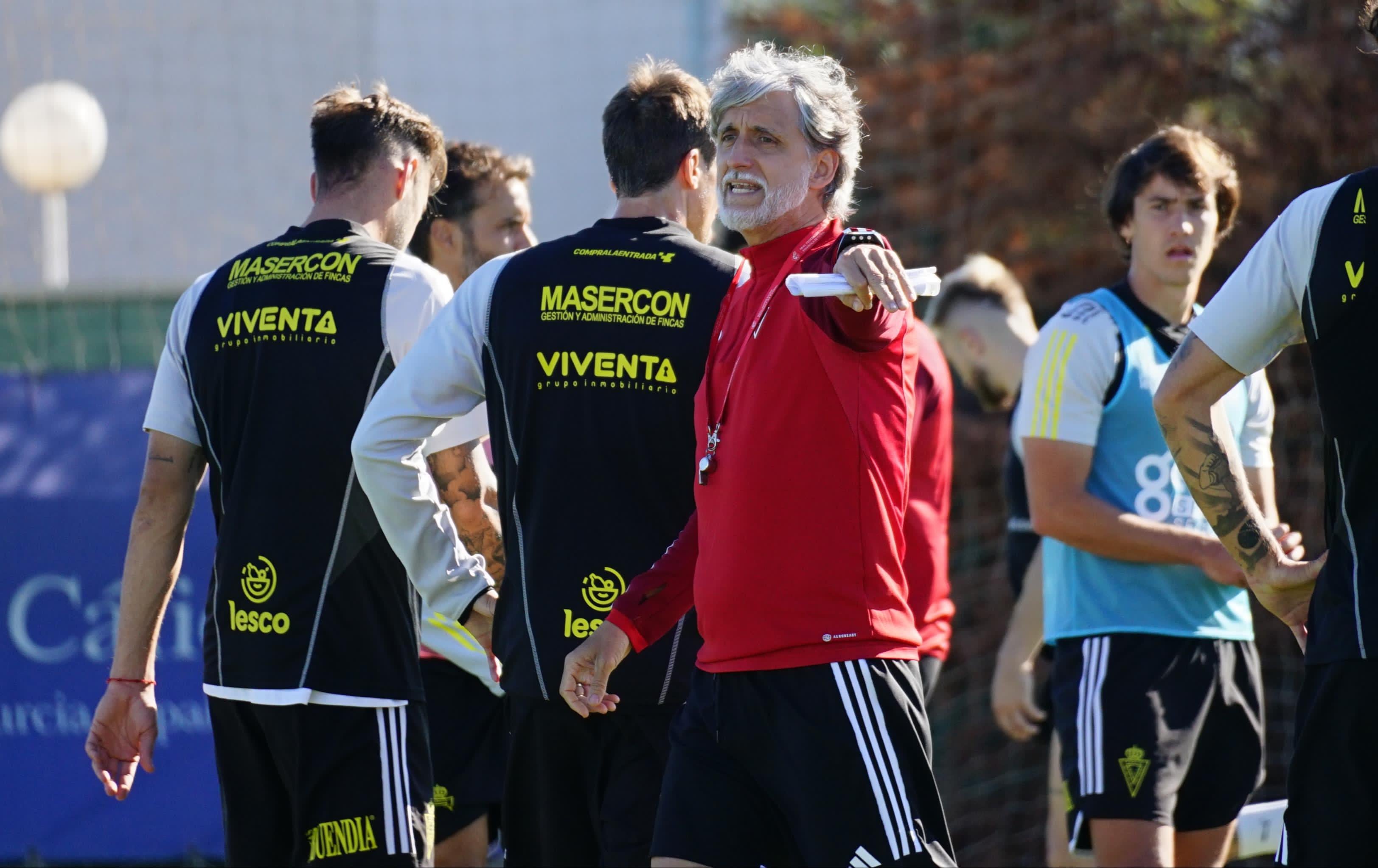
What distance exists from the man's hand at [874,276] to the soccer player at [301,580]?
1.24m

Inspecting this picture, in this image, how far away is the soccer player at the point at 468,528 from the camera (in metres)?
3.91

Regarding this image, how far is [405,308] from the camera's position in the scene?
3660 mm

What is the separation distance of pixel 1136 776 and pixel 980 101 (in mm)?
5391

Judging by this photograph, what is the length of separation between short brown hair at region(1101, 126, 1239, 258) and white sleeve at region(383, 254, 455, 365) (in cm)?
204

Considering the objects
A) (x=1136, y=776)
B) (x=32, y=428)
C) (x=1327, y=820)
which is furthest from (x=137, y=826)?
(x=1327, y=820)

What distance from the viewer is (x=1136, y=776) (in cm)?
413

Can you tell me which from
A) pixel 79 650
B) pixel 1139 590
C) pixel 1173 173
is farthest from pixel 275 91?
pixel 1139 590

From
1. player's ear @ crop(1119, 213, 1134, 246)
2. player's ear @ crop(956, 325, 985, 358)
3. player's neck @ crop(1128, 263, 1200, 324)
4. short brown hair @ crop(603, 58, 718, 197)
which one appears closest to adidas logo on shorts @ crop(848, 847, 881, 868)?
short brown hair @ crop(603, 58, 718, 197)

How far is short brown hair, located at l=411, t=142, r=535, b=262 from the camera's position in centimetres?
502

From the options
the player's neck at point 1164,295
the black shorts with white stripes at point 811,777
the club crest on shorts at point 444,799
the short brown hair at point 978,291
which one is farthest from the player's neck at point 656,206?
the short brown hair at point 978,291

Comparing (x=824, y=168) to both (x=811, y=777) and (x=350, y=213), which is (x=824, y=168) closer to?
(x=811, y=777)

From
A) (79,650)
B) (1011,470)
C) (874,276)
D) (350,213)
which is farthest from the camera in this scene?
(79,650)

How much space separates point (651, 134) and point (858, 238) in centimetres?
109

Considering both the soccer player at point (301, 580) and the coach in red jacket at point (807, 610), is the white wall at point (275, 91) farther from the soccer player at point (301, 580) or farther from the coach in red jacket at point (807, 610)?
the coach in red jacket at point (807, 610)
